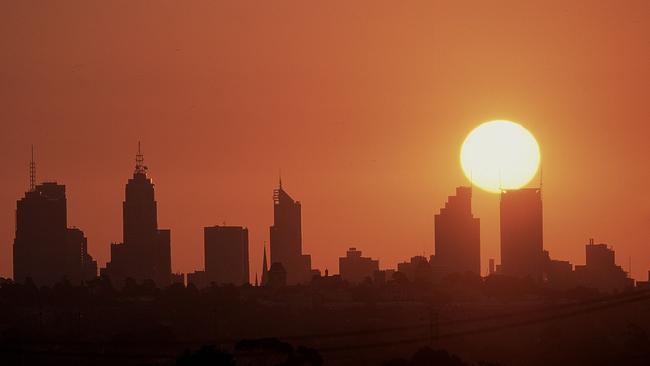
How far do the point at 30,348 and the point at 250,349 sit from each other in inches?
1975

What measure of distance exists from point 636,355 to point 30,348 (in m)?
62.7

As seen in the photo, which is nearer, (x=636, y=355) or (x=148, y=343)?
(x=636, y=355)

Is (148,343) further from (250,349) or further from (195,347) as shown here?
(250,349)

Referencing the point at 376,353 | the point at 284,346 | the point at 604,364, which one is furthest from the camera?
the point at 376,353

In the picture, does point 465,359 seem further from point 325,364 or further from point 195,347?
point 195,347

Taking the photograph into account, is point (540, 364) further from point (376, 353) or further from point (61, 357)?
point (61, 357)

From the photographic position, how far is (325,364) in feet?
575

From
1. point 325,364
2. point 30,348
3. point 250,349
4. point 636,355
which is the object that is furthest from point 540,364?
point 30,348

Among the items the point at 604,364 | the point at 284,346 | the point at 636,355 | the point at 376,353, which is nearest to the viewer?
the point at 284,346

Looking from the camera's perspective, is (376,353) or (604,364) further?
(376,353)

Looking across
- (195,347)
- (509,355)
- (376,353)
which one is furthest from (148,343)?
(509,355)

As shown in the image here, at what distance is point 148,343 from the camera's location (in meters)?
196

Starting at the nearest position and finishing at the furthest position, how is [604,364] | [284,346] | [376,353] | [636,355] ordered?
[284,346], [604,364], [636,355], [376,353]

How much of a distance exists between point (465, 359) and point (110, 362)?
115ft
